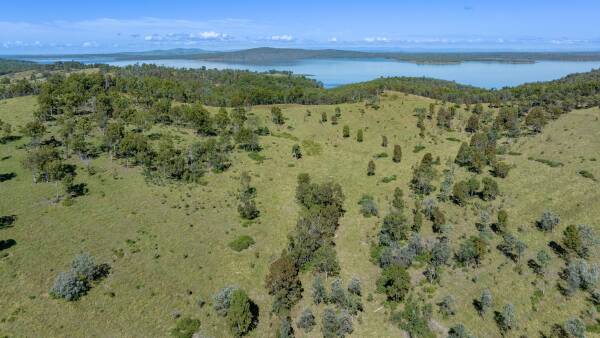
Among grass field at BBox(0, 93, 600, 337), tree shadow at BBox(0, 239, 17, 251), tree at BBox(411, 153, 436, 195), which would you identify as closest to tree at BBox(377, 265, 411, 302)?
grass field at BBox(0, 93, 600, 337)

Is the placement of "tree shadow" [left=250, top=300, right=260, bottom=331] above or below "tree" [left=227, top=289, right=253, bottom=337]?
below

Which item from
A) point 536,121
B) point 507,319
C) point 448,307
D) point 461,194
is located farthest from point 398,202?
point 536,121

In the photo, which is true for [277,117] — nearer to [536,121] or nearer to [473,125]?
[473,125]

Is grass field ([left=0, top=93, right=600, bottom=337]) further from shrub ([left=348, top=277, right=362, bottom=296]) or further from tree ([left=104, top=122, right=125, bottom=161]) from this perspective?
tree ([left=104, top=122, right=125, bottom=161])

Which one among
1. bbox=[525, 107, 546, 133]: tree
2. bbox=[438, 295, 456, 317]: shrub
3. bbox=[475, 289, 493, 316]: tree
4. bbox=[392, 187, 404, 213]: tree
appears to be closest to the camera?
bbox=[475, 289, 493, 316]: tree

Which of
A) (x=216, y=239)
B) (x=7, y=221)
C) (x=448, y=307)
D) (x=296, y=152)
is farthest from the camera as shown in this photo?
(x=296, y=152)

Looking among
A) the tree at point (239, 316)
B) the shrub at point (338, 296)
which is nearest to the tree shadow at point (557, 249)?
the shrub at point (338, 296)
